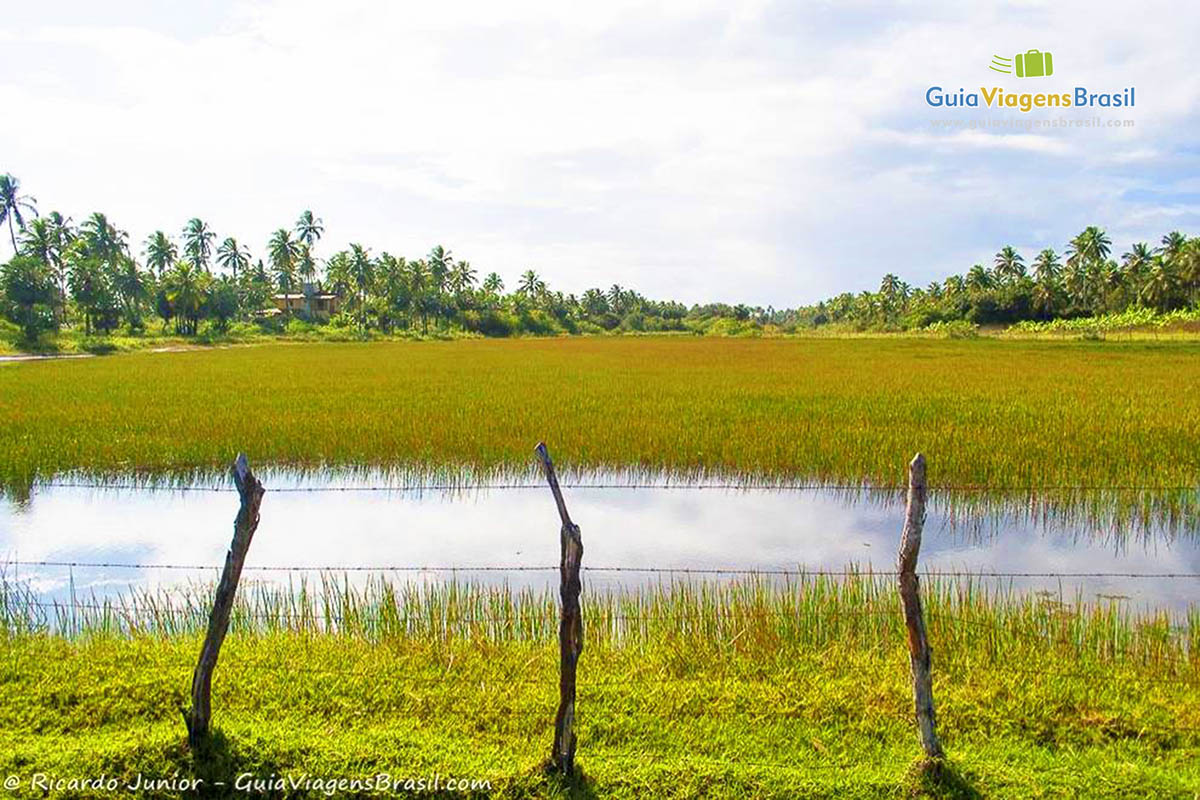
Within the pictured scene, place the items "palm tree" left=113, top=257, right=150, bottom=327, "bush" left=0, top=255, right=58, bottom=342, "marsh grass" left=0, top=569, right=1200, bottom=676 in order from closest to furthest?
"marsh grass" left=0, top=569, right=1200, bottom=676
"bush" left=0, top=255, right=58, bottom=342
"palm tree" left=113, top=257, right=150, bottom=327

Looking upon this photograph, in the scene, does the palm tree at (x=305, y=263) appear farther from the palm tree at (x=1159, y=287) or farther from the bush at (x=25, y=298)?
the palm tree at (x=1159, y=287)

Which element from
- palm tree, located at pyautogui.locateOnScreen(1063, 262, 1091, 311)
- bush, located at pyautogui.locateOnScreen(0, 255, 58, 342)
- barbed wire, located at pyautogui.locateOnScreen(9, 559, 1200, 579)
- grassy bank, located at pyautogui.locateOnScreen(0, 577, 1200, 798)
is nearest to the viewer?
grassy bank, located at pyautogui.locateOnScreen(0, 577, 1200, 798)

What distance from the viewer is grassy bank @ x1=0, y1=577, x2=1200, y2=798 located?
9.82 ft

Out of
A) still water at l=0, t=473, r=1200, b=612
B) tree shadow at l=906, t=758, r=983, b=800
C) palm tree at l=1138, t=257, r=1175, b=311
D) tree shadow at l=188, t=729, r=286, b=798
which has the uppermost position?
palm tree at l=1138, t=257, r=1175, b=311

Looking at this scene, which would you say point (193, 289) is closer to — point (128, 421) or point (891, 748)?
point (128, 421)

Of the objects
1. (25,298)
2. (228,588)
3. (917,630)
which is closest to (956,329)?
(25,298)

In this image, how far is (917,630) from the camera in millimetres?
2975

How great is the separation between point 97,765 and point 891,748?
3034 mm

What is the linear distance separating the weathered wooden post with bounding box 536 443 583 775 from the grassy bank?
0.37 ft

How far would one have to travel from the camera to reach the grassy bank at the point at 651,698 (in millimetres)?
2994

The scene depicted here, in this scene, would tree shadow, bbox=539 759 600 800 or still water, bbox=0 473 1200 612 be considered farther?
still water, bbox=0 473 1200 612

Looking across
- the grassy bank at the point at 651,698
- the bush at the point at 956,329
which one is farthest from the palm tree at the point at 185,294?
the grassy bank at the point at 651,698

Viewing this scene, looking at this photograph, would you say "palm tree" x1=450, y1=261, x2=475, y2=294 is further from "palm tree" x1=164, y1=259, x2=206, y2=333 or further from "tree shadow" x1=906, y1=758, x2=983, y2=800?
"tree shadow" x1=906, y1=758, x2=983, y2=800

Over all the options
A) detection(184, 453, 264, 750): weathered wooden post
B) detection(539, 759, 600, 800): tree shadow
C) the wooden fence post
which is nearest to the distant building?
detection(184, 453, 264, 750): weathered wooden post
